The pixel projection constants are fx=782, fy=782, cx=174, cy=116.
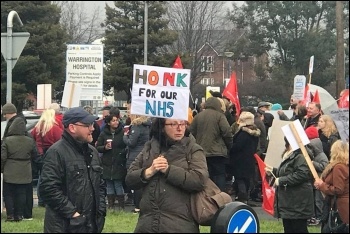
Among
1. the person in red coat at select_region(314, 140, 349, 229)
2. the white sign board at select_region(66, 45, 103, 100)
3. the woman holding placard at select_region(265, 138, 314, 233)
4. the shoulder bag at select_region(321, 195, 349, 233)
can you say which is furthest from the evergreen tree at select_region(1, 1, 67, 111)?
the person in red coat at select_region(314, 140, 349, 229)

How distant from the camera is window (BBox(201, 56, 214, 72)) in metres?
50.0

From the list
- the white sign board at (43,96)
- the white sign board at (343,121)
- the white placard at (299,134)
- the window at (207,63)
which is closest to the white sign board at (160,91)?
the white sign board at (343,121)

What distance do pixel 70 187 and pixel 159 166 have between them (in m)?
0.85

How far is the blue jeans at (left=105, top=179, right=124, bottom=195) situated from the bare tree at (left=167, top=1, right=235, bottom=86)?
34970mm

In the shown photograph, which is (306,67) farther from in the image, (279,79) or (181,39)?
(181,39)

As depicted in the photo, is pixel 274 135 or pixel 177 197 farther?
pixel 274 135

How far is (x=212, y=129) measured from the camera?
41.2 ft

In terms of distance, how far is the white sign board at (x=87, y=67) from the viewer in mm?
18266

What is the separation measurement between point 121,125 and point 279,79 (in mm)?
37836

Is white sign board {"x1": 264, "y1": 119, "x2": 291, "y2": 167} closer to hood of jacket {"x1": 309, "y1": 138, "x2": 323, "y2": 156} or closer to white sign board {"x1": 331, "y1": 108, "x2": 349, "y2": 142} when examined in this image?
hood of jacket {"x1": 309, "y1": 138, "x2": 323, "y2": 156}

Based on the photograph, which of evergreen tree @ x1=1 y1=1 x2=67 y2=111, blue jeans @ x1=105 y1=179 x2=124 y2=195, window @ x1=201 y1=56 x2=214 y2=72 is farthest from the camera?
window @ x1=201 y1=56 x2=214 y2=72

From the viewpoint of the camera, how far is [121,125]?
43.1 feet

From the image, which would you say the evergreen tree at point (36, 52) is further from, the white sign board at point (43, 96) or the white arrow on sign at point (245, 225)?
the white arrow on sign at point (245, 225)

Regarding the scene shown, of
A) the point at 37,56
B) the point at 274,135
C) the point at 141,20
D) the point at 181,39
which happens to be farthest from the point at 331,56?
the point at 274,135
